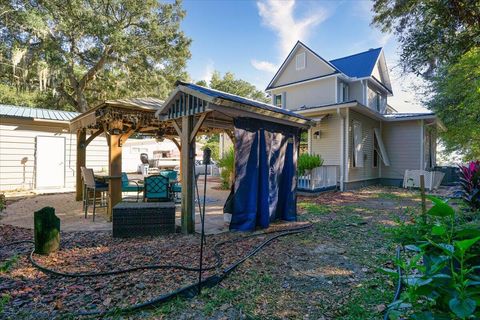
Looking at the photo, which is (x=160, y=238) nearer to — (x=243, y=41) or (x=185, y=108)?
(x=185, y=108)

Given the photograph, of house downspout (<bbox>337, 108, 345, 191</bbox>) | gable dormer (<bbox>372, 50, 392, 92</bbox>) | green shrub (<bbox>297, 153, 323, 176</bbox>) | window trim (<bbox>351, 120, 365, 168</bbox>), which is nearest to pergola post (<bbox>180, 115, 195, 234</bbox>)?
green shrub (<bbox>297, 153, 323, 176</bbox>)

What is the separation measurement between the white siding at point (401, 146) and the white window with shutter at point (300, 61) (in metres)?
5.18

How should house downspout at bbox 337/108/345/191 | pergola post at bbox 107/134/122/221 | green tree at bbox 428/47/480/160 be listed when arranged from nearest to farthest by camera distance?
1. pergola post at bbox 107/134/122/221
2. green tree at bbox 428/47/480/160
3. house downspout at bbox 337/108/345/191

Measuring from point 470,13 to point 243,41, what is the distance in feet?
32.9

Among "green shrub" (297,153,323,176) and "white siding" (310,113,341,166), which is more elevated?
"white siding" (310,113,341,166)

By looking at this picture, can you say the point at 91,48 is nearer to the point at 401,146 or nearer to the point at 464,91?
the point at 401,146

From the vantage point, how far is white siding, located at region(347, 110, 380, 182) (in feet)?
35.7

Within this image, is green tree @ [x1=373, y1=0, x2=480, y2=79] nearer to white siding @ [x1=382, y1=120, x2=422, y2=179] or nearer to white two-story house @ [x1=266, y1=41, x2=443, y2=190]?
white two-story house @ [x1=266, y1=41, x2=443, y2=190]

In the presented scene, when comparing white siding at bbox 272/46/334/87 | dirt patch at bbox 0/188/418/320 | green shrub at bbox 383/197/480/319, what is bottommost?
dirt patch at bbox 0/188/418/320

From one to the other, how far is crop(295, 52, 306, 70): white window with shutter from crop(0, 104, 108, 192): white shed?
452 inches

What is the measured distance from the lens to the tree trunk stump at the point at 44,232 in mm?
3801

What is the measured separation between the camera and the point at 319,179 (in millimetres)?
10008

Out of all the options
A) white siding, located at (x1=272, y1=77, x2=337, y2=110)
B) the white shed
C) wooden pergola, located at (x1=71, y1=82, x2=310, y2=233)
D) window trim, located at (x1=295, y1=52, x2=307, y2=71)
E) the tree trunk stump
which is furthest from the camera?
window trim, located at (x1=295, y1=52, x2=307, y2=71)

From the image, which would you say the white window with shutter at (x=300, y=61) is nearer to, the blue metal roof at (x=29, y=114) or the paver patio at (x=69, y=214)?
the paver patio at (x=69, y=214)
